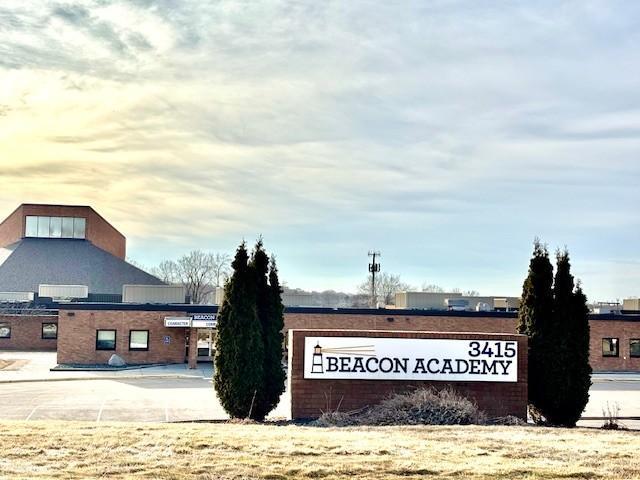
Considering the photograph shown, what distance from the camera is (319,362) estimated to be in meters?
22.9

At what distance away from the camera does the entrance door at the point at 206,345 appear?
46531 millimetres

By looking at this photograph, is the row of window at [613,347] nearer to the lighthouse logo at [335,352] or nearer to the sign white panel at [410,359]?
the sign white panel at [410,359]

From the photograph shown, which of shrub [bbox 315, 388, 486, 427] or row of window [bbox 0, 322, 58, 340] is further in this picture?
row of window [bbox 0, 322, 58, 340]

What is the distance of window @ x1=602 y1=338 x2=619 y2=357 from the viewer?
47375mm

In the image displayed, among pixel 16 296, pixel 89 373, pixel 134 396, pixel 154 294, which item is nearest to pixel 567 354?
pixel 134 396

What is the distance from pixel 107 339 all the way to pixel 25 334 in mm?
16026

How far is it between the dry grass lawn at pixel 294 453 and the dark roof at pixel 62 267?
52025mm

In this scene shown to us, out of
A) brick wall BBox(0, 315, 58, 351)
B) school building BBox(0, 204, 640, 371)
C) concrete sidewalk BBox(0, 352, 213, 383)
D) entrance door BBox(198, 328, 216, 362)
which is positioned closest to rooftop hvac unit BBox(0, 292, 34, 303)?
school building BBox(0, 204, 640, 371)

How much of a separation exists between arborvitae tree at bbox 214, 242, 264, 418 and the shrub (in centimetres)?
228

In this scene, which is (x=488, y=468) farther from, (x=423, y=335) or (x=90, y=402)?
(x=90, y=402)

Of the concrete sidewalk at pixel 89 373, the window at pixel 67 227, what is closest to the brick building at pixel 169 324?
the concrete sidewalk at pixel 89 373

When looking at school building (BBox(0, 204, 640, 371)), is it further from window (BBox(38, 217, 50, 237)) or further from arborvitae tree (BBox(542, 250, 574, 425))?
arborvitae tree (BBox(542, 250, 574, 425))

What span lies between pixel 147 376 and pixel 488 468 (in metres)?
27.5

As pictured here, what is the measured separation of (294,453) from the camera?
13859mm
